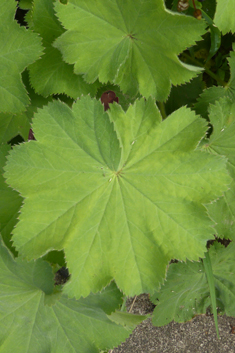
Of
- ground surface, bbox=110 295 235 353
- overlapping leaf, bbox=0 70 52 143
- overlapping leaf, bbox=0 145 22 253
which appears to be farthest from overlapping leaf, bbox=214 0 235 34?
ground surface, bbox=110 295 235 353

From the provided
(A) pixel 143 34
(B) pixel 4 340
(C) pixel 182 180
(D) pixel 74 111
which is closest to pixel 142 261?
(C) pixel 182 180

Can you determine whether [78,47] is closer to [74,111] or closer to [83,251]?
[74,111]

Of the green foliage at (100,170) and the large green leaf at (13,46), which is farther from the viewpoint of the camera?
the large green leaf at (13,46)

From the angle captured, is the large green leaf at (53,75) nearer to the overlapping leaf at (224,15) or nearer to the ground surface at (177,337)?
the overlapping leaf at (224,15)

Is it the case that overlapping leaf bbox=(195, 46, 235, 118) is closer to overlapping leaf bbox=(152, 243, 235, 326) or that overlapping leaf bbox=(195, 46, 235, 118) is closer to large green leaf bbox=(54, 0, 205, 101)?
large green leaf bbox=(54, 0, 205, 101)

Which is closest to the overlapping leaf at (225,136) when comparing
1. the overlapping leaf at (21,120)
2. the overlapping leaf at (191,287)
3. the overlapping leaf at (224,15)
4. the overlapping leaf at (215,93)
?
the overlapping leaf at (215,93)

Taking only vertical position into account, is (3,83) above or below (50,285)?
above
